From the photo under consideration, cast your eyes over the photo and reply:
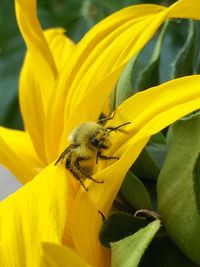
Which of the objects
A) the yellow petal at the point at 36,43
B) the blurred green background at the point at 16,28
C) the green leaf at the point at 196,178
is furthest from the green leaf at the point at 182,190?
the blurred green background at the point at 16,28

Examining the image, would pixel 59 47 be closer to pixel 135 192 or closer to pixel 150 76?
pixel 150 76

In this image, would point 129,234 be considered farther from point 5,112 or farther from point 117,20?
point 5,112

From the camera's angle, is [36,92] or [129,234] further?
[36,92]

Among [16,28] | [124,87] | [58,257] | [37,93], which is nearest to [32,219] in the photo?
[58,257]

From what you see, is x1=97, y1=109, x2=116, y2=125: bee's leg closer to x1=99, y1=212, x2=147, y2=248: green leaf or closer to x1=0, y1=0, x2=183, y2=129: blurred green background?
x1=99, y1=212, x2=147, y2=248: green leaf

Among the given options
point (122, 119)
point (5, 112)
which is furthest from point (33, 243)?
point (5, 112)

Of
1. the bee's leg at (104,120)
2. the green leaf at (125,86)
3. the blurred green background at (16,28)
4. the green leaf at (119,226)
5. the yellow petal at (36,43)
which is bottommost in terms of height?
the blurred green background at (16,28)

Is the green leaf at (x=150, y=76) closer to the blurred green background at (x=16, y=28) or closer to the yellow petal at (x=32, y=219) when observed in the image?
the yellow petal at (x=32, y=219)
